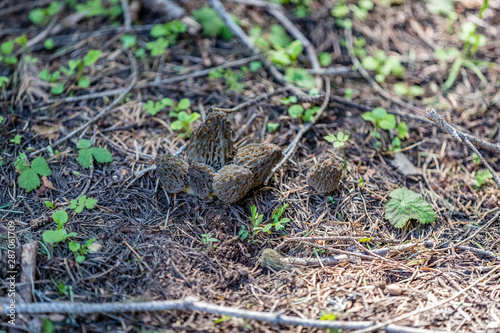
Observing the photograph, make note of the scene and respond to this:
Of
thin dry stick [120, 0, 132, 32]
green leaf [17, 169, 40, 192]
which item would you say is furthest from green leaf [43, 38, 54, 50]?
green leaf [17, 169, 40, 192]

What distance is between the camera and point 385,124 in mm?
4414

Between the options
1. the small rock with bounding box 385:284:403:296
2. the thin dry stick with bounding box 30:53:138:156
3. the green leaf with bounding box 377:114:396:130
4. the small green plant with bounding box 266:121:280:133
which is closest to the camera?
the small rock with bounding box 385:284:403:296

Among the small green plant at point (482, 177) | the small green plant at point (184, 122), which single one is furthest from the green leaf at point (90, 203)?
the small green plant at point (482, 177)

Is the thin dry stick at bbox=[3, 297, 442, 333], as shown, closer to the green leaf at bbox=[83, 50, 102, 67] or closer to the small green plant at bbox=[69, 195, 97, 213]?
the small green plant at bbox=[69, 195, 97, 213]

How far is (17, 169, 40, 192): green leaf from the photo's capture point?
347 cm

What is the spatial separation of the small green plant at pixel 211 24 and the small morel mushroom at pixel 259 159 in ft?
8.00

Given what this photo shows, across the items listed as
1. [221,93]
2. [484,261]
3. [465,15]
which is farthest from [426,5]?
[484,261]

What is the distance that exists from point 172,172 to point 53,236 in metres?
1.09

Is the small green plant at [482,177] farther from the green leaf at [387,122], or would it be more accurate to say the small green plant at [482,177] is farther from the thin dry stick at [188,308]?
the thin dry stick at [188,308]

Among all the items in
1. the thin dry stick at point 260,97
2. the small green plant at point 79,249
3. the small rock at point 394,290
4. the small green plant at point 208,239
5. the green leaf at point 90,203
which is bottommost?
the small rock at point 394,290

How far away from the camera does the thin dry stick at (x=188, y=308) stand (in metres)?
2.56

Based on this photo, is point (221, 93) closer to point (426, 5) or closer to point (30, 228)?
point (30, 228)

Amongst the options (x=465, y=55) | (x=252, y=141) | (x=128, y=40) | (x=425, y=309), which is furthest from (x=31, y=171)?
(x=465, y=55)

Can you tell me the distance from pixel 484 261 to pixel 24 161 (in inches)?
170
